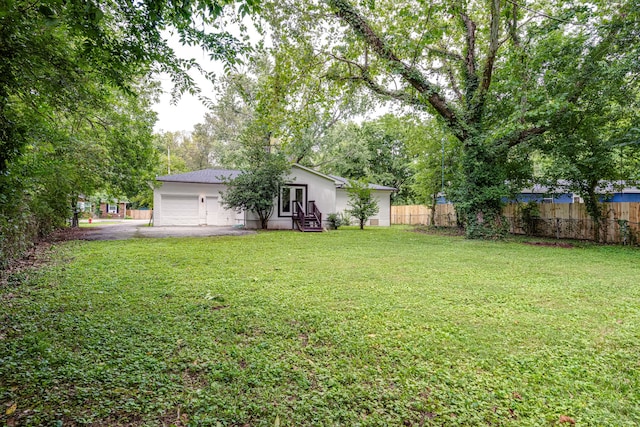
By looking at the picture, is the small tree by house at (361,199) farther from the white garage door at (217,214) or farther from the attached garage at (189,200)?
the white garage door at (217,214)

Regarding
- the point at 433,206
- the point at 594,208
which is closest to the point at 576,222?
the point at 594,208

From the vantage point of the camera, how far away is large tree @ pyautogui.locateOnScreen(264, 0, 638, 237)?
895 centimetres

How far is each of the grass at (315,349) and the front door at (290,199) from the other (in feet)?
35.7

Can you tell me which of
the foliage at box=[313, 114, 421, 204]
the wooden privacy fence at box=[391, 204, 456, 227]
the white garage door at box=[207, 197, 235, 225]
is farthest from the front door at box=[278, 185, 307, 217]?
the foliage at box=[313, 114, 421, 204]

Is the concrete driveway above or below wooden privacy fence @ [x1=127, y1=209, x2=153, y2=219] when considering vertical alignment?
below

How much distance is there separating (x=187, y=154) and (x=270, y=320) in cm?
3861

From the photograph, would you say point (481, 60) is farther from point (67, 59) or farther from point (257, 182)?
point (67, 59)

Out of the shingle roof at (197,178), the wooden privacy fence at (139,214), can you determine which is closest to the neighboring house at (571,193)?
the shingle roof at (197,178)

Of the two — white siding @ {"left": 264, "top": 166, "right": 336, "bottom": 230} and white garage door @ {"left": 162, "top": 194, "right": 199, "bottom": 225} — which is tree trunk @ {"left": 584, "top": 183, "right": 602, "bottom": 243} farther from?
white garage door @ {"left": 162, "top": 194, "right": 199, "bottom": 225}

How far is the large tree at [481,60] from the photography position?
8945 mm

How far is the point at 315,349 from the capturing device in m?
2.67

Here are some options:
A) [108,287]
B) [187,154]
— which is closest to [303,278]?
[108,287]

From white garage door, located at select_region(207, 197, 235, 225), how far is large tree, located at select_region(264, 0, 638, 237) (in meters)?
10.3

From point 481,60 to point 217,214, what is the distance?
1478 cm
